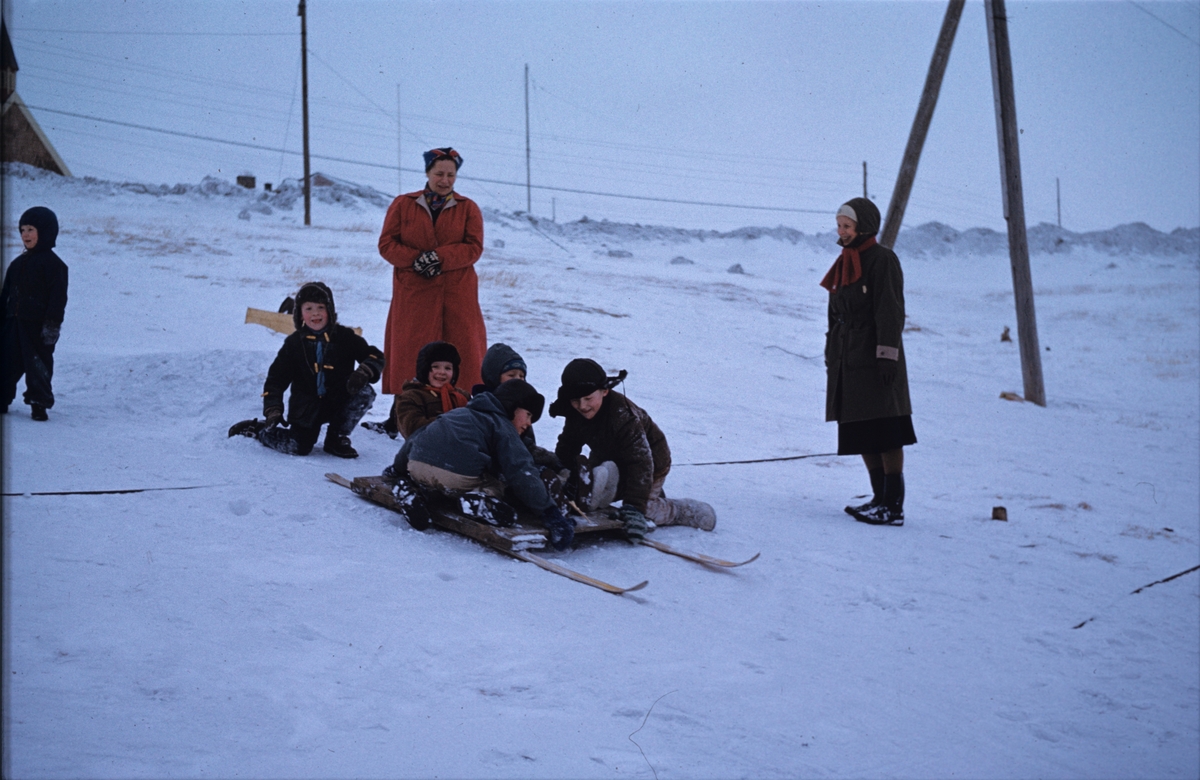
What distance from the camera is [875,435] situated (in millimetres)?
5445

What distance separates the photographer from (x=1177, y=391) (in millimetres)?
14148

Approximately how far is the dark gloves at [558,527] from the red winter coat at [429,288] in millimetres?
1673

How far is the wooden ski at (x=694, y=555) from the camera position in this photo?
4.29m

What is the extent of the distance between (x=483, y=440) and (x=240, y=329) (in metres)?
6.37

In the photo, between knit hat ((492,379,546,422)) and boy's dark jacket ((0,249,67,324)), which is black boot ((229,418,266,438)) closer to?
boy's dark jacket ((0,249,67,324))

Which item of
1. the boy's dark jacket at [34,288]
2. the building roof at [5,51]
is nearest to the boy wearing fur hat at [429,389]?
the building roof at [5,51]

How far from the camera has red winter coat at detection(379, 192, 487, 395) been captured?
5793mm

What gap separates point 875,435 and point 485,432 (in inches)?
92.4

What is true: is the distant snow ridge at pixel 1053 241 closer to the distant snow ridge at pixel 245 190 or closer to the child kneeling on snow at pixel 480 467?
the distant snow ridge at pixel 245 190

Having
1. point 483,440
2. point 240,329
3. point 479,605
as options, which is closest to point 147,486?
point 483,440

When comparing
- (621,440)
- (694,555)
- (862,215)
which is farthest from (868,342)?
(694,555)

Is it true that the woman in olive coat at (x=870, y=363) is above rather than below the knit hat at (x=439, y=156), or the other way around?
below

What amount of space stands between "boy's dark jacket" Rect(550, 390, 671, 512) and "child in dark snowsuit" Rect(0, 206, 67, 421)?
339cm

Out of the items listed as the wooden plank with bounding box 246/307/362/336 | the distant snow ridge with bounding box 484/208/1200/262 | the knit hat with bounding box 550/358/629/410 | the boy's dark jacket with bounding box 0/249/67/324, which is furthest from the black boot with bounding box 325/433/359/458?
the distant snow ridge with bounding box 484/208/1200/262
